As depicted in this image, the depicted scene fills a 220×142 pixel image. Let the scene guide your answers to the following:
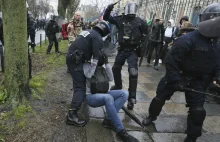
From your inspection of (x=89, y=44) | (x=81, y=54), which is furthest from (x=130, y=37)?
(x=81, y=54)

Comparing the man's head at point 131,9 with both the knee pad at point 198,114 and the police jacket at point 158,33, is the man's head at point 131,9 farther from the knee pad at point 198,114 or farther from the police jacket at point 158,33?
the police jacket at point 158,33

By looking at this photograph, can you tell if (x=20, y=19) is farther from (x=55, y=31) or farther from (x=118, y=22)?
(x=55, y=31)

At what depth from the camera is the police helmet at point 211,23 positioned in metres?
2.83

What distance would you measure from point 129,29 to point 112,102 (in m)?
1.79

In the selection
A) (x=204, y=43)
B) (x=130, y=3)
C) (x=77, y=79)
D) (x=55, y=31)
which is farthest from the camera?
(x=55, y=31)

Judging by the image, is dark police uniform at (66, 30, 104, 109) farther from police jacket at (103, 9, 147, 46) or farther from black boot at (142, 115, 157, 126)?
A: police jacket at (103, 9, 147, 46)

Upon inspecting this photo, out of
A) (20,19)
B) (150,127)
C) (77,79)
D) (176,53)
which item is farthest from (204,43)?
(20,19)

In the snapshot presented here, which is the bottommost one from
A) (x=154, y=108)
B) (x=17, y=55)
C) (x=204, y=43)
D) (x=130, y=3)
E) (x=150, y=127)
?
(x=150, y=127)

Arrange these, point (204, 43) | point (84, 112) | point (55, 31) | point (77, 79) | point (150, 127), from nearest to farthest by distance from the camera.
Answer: point (204, 43), point (77, 79), point (150, 127), point (84, 112), point (55, 31)

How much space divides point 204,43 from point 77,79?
187 centimetres

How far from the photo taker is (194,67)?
300 centimetres

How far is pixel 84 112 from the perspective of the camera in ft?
12.9

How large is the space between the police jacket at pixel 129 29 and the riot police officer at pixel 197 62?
144cm

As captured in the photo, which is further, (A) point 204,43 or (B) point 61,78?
(B) point 61,78
